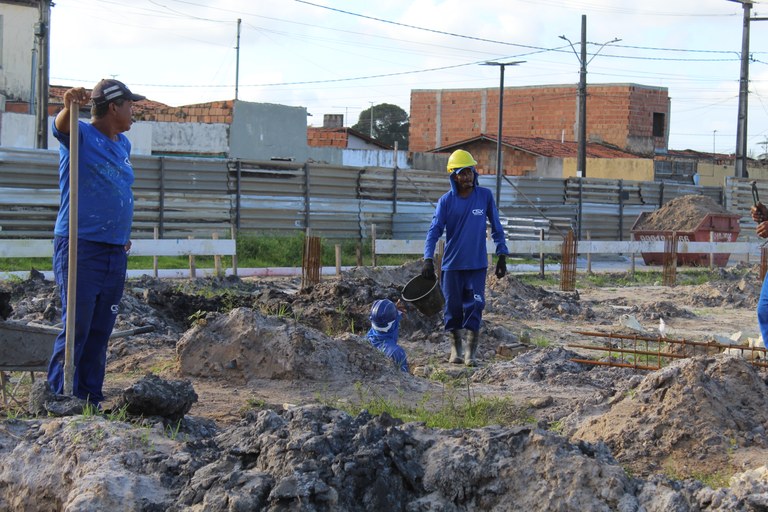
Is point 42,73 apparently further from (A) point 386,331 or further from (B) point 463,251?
(A) point 386,331

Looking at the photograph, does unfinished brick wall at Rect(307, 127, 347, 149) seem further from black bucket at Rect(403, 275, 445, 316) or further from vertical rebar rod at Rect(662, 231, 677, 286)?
black bucket at Rect(403, 275, 445, 316)

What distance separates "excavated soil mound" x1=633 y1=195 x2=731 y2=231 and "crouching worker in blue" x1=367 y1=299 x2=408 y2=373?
1788 centimetres

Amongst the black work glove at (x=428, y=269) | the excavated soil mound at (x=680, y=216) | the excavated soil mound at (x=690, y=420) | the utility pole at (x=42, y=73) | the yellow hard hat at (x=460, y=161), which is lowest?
the excavated soil mound at (x=690, y=420)

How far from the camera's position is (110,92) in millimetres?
6184

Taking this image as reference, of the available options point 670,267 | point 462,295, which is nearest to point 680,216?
point 670,267

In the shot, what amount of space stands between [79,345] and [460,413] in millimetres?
2465

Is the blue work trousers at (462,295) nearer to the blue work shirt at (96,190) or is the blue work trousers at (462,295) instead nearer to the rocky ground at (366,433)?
the rocky ground at (366,433)

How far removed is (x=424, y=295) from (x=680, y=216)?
56.5 feet

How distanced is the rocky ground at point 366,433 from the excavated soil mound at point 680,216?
15.8m

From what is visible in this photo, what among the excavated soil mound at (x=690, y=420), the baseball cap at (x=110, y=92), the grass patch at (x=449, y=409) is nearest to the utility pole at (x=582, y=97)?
the grass patch at (x=449, y=409)

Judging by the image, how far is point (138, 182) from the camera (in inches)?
933

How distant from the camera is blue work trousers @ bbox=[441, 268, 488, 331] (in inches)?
382

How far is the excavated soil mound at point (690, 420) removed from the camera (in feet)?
19.1

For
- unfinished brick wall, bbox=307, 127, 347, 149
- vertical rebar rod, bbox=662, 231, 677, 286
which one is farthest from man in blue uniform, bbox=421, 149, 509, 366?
unfinished brick wall, bbox=307, 127, 347, 149
